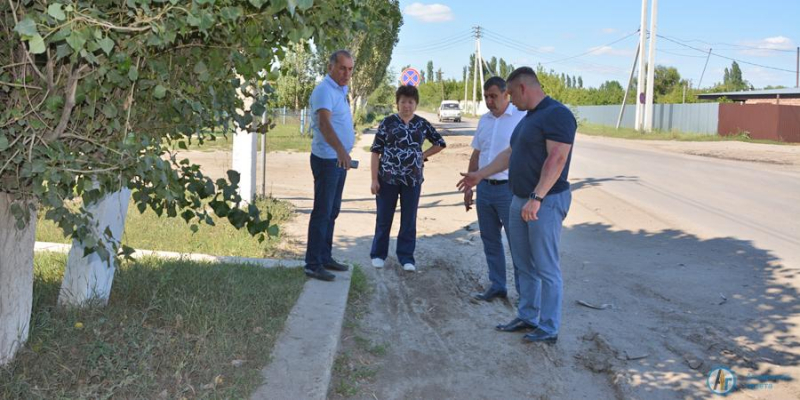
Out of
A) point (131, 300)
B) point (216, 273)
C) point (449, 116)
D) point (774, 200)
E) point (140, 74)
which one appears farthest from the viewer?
point (449, 116)

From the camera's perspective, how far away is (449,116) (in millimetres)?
65000

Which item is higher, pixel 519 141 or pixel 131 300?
pixel 519 141

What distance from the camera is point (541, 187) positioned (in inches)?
195

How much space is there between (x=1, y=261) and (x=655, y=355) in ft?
12.6

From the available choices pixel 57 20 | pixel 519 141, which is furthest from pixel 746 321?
pixel 57 20

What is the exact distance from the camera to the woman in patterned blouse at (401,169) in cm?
688

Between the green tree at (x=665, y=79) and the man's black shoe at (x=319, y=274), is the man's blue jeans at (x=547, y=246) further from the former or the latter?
the green tree at (x=665, y=79)

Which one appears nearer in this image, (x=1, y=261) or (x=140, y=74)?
(x=140, y=74)

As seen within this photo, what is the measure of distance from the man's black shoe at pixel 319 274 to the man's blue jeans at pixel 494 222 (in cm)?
127

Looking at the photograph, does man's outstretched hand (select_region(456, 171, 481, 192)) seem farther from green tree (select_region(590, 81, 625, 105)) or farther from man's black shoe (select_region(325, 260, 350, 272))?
green tree (select_region(590, 81, 625, 105))

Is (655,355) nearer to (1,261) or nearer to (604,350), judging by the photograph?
(604,350)

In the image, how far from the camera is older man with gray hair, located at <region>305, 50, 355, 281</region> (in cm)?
600
